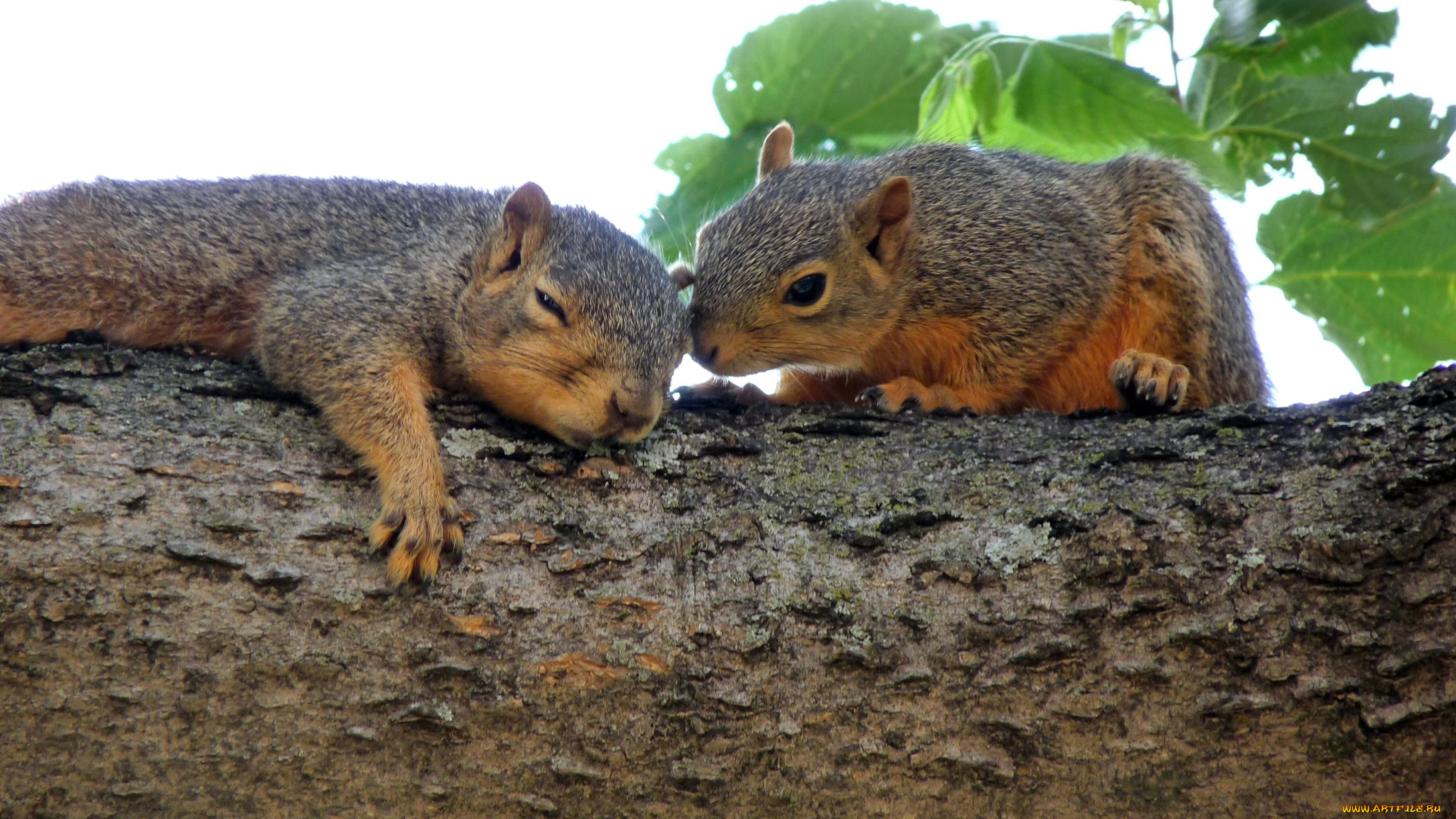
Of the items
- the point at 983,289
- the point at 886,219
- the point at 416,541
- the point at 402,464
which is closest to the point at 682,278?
the point at 886,219

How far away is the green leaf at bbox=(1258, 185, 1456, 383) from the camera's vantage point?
4.02m

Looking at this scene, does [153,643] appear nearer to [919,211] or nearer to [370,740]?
[370,740]

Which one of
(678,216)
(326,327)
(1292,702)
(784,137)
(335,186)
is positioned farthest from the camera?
(784,137)

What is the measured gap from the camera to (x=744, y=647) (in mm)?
2535

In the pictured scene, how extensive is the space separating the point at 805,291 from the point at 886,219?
1.52 ft

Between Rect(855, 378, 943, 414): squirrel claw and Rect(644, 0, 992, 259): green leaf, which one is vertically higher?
Rect(644, 0, 992, 259): green leaf

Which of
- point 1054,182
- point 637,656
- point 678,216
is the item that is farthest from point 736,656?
point 1054,182

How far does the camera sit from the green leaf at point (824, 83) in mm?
4312

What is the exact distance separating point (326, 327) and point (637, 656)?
5.24 feet

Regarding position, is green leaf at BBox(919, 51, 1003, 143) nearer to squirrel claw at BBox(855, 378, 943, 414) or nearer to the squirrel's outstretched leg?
squirrel claw at BBox(855, 378, 943, 414)

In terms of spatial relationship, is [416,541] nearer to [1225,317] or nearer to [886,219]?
[886,219]

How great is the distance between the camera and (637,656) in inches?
99.7

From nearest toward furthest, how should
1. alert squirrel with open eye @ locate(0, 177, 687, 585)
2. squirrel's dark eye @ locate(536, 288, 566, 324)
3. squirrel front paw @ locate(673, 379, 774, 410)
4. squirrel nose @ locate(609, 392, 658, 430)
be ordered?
squirrel nose @ locate(609, 392, 658, 430), alert squirrel with open eye @ locate(0, 177, 687, 585), squirrel front paw @ locate(673, 379, 774, 410), squirrel's dark eye @ locate(536, 288, 566, 324)

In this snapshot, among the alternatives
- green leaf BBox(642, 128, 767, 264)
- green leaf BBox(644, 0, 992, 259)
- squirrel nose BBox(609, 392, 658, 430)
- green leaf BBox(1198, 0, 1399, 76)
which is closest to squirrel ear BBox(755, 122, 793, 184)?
green leaf BBox(642, 128, 767, 264)
